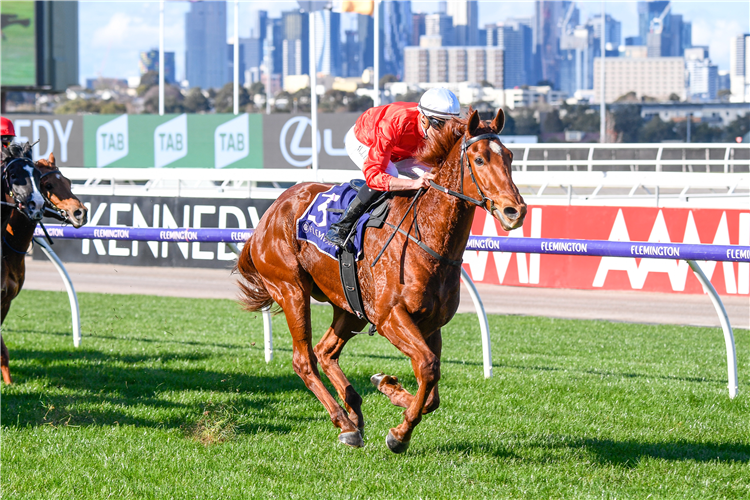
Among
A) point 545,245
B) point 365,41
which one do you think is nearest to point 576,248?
point 545,245

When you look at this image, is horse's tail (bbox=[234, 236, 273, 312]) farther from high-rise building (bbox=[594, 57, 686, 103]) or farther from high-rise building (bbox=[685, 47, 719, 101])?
high-rise building (bbox=[685, 47, 719, 101])

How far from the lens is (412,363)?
13.2 ft

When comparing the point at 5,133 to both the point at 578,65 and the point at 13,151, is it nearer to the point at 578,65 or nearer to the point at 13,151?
the point at 13,151

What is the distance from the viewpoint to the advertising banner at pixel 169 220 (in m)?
12.7

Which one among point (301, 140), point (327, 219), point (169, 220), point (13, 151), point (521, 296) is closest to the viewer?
point (327, 219)

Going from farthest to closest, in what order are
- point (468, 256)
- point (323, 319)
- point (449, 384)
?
point (468, 256) → point (323, 319) → point (449, 384)

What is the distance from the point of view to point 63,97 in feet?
328

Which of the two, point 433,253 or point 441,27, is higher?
point 441,27

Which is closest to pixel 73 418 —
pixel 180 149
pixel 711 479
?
pixel 711 479

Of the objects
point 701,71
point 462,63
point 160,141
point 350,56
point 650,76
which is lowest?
point 160,141

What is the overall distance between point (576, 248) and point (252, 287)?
211 centimetres

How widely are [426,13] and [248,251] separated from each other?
604 feet

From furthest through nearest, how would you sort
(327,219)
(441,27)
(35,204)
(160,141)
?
(441,27)
(160,141)
(35,204)
(327,219)

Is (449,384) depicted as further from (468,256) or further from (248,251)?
(468,256)
